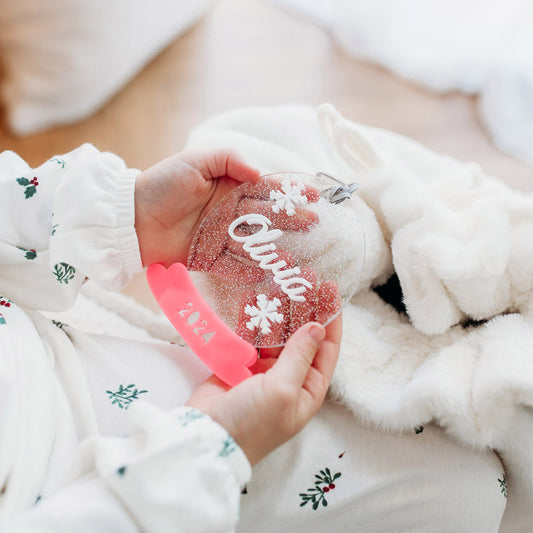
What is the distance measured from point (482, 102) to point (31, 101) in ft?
3.02

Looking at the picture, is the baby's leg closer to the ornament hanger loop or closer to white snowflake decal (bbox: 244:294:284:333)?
white snowflake decal (bbox: 244:294:284:333)

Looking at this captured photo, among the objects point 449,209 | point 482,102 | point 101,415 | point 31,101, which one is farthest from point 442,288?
point 31,101

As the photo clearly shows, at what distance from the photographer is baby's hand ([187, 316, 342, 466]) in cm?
49

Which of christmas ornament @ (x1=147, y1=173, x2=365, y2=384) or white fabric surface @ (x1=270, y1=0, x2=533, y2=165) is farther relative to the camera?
white fabric surface @ (x1=270, y1=0, x2=533, y2=165)

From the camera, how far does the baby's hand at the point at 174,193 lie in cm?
62

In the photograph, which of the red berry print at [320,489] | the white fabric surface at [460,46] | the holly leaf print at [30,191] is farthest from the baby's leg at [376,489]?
the white fabric surface at [460,46]

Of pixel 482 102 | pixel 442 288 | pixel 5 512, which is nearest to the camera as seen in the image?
pixel 5 512

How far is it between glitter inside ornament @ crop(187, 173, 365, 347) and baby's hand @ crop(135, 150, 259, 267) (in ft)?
0.22

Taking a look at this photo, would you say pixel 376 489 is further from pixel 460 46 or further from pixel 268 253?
pixel 460 46

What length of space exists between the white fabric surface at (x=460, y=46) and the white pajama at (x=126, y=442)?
740 mm

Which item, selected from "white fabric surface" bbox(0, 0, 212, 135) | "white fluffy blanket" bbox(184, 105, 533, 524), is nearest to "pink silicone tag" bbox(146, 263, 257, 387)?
"white fluffy blanket" bbox(184, 105, 533, 524)

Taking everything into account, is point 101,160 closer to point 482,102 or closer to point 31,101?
point 31,101

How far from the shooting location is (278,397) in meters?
0.49

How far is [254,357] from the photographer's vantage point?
1.79 ft
